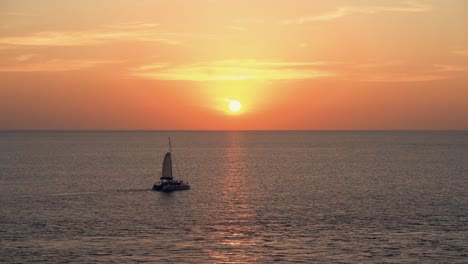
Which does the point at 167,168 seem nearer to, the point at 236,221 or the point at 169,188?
the point at 169,188

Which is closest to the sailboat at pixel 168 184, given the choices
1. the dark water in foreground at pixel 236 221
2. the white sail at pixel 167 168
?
the white sail at pixel 167 168

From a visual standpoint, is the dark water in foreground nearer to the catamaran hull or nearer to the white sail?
the catamaran hull

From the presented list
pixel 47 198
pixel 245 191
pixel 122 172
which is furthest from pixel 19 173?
pixel 245 191

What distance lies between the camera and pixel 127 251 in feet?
239

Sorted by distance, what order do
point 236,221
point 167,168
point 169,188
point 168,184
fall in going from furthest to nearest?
1. point 167,168
2. point 168,184
3. point 169,188
4. point 236,221

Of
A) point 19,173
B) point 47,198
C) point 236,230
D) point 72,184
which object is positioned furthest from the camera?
point 19,173

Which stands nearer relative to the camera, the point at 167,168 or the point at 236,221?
the point at 236,221

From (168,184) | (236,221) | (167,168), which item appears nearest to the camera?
(236,221)

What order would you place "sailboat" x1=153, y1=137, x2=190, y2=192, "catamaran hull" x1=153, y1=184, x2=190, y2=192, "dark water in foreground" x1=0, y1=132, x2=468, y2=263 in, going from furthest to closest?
"sailboat" x1=153, y1=137, x2=190, y2=192, "catamaran hull" x1=153, y1=184, x2=190, y2=192, "dark water in foreground" x1=0, y1=132, x2=468, y2=263

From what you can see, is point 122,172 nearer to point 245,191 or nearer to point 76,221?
point 245,191

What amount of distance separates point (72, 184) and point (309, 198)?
60068 mm

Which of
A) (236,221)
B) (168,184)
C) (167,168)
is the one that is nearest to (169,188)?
(168,184)

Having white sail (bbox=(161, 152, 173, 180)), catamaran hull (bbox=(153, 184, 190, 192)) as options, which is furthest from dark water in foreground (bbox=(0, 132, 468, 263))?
white sail (bbox=(161, 152, 173, 180))

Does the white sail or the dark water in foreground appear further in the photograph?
the white sail
